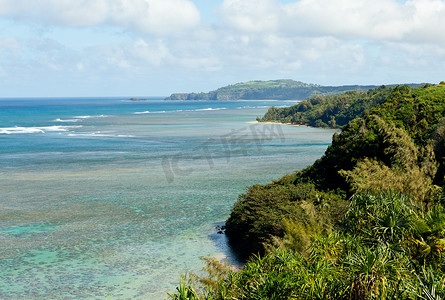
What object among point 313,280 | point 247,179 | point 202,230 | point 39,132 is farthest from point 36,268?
point 39,132

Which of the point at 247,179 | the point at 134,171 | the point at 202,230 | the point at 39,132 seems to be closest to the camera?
the point at 202,230

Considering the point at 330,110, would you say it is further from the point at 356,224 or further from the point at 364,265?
the point at 364,265

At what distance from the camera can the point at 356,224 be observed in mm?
20469

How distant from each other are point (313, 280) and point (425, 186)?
1656cm

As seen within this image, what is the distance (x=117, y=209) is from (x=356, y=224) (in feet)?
90.5

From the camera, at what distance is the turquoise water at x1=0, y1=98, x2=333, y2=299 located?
27.8 m

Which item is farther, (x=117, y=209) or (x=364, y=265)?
(x=117, y=209)

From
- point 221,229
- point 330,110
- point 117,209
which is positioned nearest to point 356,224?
point 221,229

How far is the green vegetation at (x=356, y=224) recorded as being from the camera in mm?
14648

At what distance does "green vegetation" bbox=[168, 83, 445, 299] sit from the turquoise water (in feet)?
13.7

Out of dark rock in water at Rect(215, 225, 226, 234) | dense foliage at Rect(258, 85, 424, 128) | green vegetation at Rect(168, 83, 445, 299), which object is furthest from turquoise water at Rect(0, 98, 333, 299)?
dense foliage at Rect(258, 85, 424, 128)

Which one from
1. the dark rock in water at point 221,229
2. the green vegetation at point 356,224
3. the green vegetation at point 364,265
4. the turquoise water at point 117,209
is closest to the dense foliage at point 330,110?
the turquoise water at point 117,209

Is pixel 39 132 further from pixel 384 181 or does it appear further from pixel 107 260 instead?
pixel 384 181

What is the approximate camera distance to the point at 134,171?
61.9 metres
